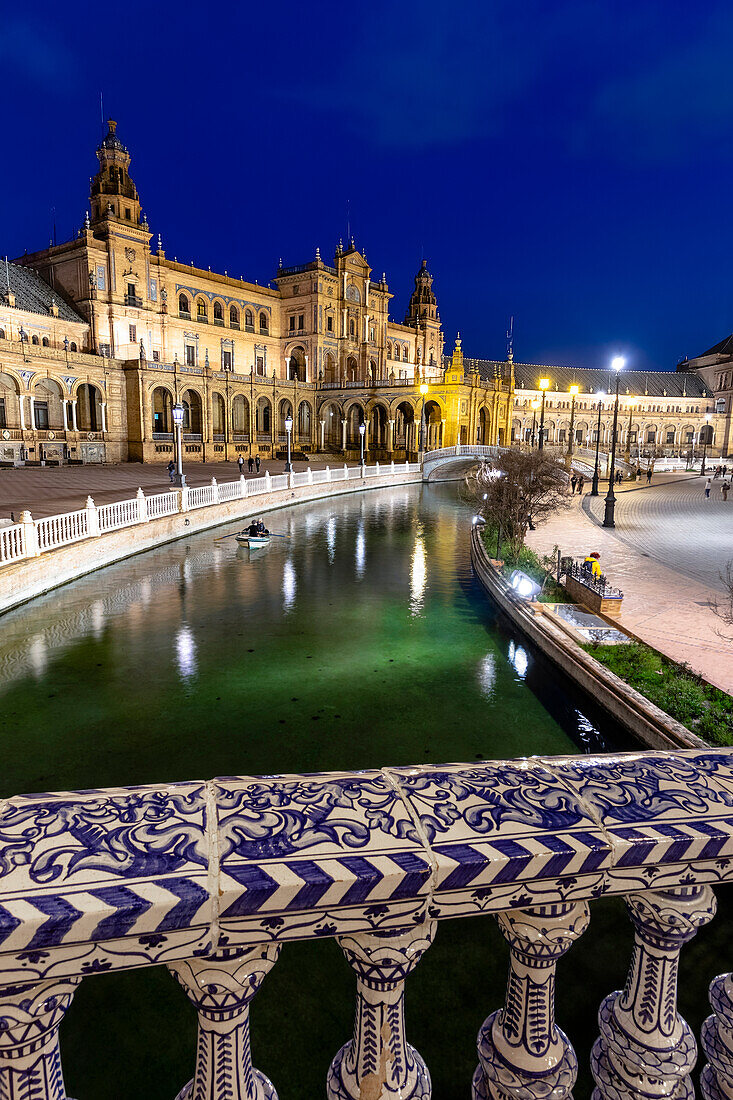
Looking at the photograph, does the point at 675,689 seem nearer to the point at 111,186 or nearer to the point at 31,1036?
the point at 31,1036

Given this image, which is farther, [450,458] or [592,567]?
[450,458]

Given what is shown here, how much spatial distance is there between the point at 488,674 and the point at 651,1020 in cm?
861

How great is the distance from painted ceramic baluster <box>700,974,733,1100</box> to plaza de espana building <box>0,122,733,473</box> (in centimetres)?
3998

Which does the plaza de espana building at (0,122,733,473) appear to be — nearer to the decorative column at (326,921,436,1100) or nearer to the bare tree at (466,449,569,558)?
the bare tree at (466,449,569,558)

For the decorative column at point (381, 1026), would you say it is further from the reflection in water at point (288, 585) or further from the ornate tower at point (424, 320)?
the ornate tower at point (424, 320)

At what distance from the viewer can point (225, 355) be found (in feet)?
188

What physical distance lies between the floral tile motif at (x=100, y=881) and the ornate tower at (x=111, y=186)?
54637 mm

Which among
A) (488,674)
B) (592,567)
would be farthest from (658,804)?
(592,567)

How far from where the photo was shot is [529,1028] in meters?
1.48

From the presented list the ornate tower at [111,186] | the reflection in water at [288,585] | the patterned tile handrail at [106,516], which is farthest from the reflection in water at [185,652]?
the ornate tower at [111,186]

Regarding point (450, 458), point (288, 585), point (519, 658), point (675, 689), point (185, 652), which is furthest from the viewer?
point (450, 458)

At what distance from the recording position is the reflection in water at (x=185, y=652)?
31.8 ft

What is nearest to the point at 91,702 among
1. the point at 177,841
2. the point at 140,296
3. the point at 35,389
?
the point at 177,841

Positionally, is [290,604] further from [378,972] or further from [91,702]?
[378,972]
